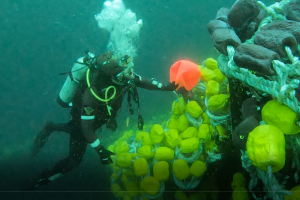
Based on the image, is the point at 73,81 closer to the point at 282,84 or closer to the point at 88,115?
the point at 88,115

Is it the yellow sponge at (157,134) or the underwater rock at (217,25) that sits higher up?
the underwater rock at (217,25)

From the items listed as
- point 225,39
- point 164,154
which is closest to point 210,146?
point 164,154

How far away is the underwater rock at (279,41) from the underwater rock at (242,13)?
1.65ft

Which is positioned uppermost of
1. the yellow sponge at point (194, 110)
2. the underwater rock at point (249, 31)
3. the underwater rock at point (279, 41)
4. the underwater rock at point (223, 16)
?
the underwater rock at point (223, 16)

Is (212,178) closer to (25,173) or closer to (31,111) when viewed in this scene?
(25,173)

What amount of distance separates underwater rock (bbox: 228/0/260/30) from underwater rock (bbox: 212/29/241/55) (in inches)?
6.7

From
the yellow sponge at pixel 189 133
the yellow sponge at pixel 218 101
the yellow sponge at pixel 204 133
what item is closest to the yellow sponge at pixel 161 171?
the yellow sponge at pixel 189 133

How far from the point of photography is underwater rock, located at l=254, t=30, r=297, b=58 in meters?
1.31

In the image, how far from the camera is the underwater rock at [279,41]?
4.30ft

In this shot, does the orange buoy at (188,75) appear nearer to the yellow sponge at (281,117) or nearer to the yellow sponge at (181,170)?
the yellow sponge at (181,170)

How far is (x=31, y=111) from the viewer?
12.9m

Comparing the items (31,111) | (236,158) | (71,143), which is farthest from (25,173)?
(236,158)

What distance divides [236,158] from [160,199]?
1.19 m

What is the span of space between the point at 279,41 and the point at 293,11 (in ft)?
2.16
